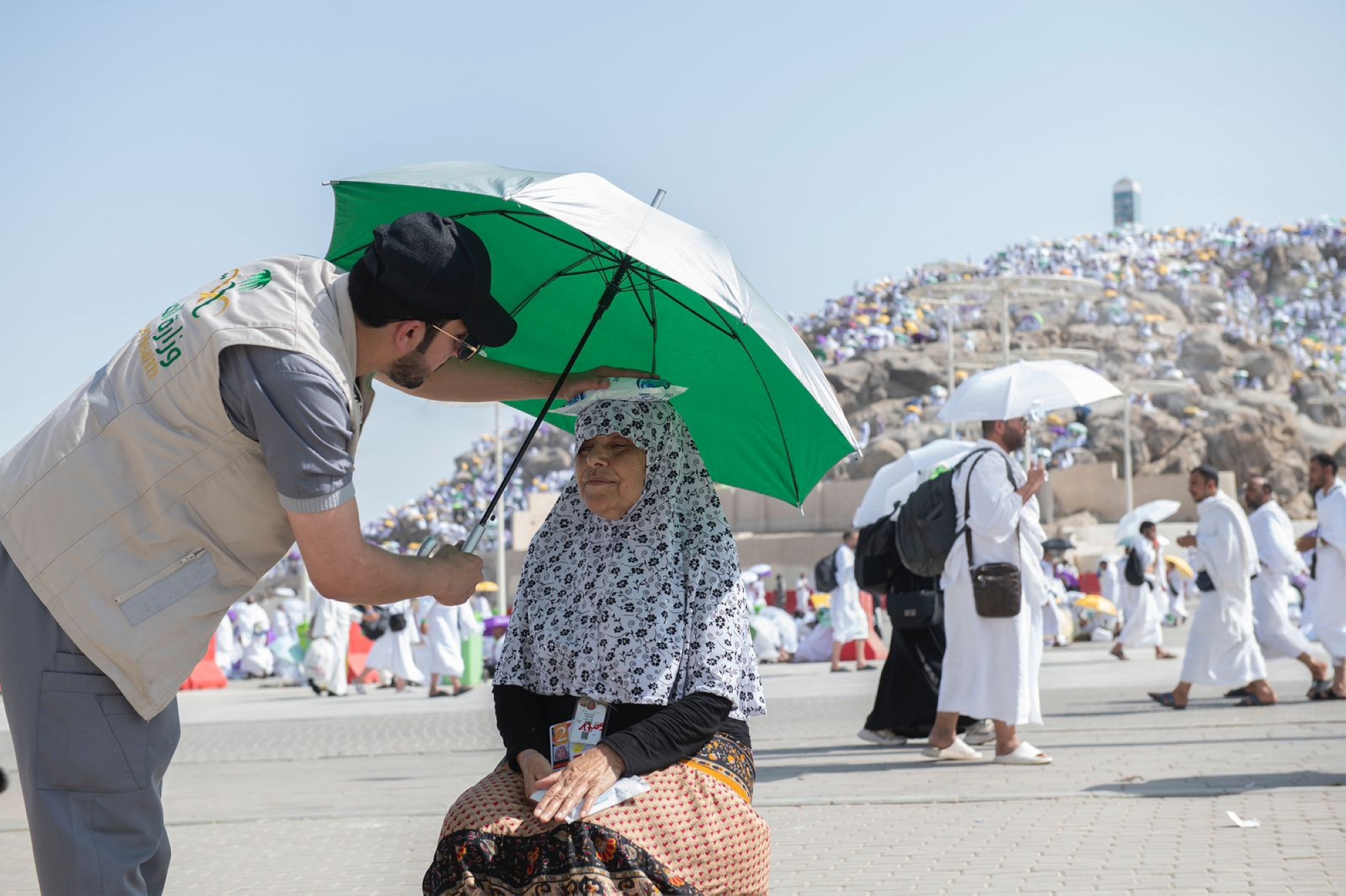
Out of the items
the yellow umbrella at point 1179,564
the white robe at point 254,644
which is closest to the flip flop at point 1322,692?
the yellow umbrella at point 1179,564

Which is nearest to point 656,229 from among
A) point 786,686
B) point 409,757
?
point 409,757

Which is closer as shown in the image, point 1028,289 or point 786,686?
point 786,686

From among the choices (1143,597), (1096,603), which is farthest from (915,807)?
(1096,603)

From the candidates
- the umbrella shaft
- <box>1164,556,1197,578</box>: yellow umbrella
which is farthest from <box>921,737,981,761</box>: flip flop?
<box>1164,556,1197,578</box>: yellow umbrella

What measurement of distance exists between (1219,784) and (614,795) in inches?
198

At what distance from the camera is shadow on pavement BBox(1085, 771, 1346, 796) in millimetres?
7348

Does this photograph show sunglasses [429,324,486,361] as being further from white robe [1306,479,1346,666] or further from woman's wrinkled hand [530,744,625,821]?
white robe [1306,479,1346,666]

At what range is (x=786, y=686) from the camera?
16469mm

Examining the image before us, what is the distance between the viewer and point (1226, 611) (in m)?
11.6

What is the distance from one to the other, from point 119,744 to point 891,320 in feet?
220

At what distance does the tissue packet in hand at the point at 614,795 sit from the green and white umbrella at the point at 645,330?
1066 millimetres

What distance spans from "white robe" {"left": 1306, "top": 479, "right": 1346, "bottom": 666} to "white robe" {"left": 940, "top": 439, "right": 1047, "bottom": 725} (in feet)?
14.3

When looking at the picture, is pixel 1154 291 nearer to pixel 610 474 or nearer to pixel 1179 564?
pixel 1179 564

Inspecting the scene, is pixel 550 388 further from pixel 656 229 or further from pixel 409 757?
pixel 409 757
